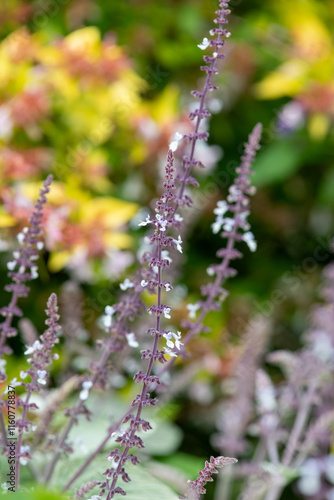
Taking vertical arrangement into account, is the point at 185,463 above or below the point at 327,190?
below

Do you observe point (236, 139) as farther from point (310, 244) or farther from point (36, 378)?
point (36, 378)

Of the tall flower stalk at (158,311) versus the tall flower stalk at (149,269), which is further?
the tall flower stalk at (149,269)

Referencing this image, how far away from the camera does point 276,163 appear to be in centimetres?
202

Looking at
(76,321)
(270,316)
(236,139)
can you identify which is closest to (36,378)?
(76,321)

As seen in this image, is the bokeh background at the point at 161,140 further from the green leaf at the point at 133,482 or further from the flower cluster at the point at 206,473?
A: the flower cluster at the point at 206,473

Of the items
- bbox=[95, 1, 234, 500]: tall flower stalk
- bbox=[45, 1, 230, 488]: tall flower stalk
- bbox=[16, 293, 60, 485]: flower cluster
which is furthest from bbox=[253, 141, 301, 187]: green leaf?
bbox=[16, 293, 60, 485]: flower cluster

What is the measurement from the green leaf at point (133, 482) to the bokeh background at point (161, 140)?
0.44 m

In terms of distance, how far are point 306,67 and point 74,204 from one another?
863 millimetres

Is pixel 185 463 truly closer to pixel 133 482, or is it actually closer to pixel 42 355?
pixel 133 482

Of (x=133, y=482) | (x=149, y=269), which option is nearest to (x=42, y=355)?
(x=149, y=269)

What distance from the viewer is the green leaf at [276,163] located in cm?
199

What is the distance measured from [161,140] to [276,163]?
1.42 ft

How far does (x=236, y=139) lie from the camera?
2213 millimetres

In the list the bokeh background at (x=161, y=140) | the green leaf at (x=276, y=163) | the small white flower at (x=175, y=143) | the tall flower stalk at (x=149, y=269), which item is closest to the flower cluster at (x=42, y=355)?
the tall flower stalk at (x=149, y=269)
